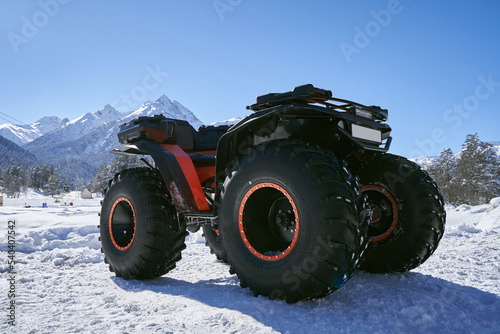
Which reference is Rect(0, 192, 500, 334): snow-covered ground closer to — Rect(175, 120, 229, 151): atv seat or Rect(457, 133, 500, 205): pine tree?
Rect(175, 120, 229, 151): atv seat

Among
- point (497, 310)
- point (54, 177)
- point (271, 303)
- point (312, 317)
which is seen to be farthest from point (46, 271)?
point (54, 177)

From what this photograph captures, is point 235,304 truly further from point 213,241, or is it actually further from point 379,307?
point 213,241

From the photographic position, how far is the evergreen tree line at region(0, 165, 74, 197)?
96375 millimetres

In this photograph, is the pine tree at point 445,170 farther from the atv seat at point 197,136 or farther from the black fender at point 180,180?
the black fender at point 180,180

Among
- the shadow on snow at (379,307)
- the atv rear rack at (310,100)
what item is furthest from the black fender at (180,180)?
the atv rear rack at (310,100)

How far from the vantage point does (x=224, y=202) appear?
9.27 ft

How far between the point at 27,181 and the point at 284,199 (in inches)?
5444

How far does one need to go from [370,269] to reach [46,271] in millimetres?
3723

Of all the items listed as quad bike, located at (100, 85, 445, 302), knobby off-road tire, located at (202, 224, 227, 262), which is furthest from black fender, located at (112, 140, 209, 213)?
knobby off-road tire, located at (202, 224, 227, 262)

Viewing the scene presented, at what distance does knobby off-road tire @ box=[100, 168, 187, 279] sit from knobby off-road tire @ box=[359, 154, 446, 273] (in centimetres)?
209

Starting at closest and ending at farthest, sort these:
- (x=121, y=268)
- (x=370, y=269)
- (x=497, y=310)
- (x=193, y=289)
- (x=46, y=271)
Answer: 1. (x=497, y=310)
2. (x=193, y=289)
3. (x=370, y=269)
4. (x=121, y=268)
5. (x=46, y=271)

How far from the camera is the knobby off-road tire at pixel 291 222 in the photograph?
2.23 meters

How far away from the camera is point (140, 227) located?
354cm

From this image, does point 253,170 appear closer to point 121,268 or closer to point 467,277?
point 121,268
